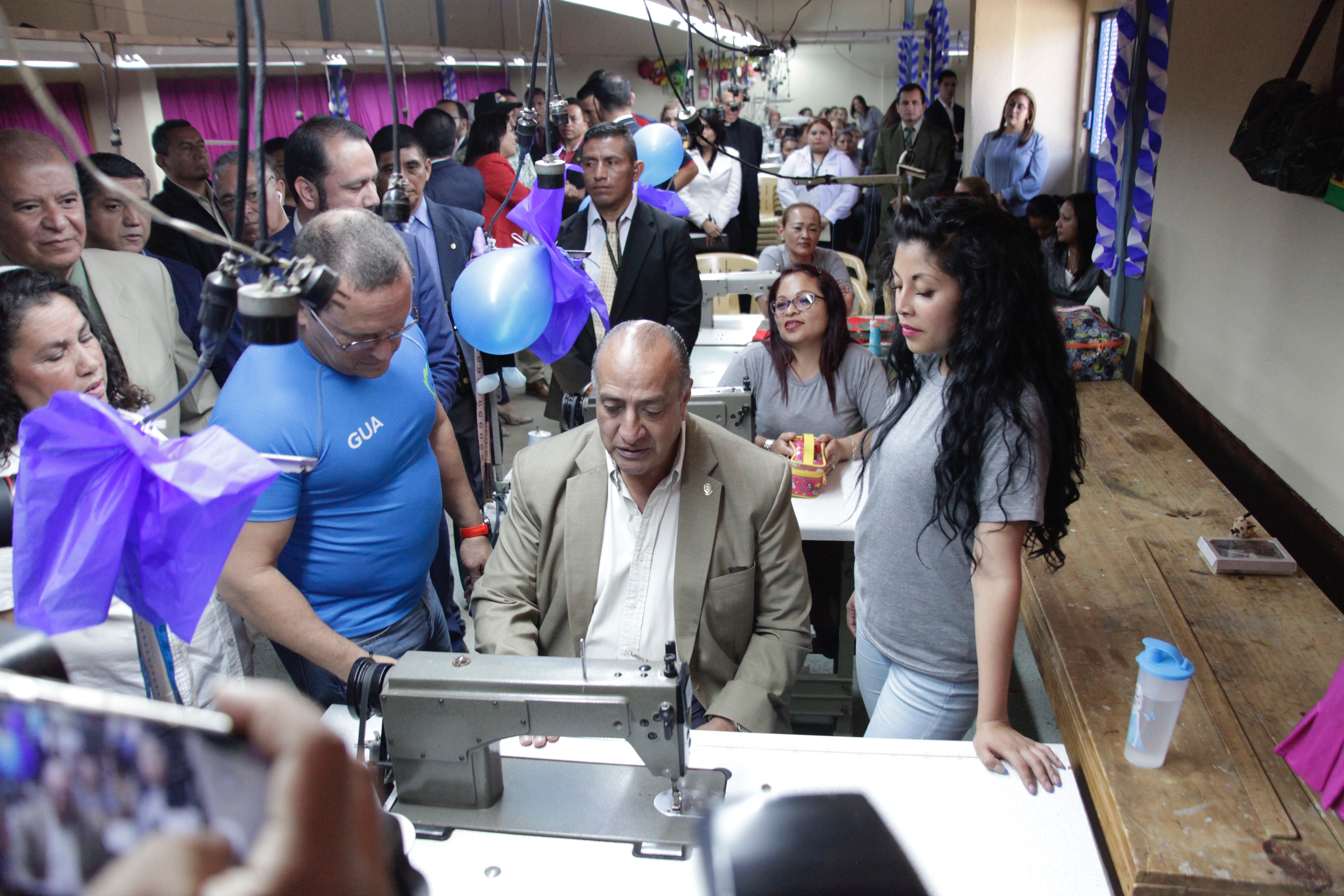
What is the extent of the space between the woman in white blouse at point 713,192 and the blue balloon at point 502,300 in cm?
443

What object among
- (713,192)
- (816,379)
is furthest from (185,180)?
(713,192)

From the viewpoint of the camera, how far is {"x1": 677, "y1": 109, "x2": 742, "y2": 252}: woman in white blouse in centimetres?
683

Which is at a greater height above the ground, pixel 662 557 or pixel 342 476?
pixel 342 476

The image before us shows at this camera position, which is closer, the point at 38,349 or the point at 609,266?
the point at 38,349

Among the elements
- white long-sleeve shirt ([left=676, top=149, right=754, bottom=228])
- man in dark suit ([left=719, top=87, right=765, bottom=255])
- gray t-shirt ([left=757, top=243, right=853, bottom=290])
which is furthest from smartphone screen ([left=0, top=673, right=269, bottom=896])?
man in dark suit ([left=719, top=87, right=765, bottom=255])

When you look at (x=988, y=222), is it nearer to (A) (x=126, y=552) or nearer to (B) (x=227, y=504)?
(B) (x=227, y=504)

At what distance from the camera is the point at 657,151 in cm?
452

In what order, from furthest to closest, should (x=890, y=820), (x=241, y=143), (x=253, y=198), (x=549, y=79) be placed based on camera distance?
1. (x=253, y=198)
2. (x=549, y=79)
3. (x=890, y=820)
4. (x=241, y=143)

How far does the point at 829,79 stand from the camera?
20281 millimetres

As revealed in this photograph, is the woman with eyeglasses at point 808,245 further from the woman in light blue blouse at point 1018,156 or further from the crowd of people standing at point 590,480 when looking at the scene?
the woman in light blue blouse at point 1018,156

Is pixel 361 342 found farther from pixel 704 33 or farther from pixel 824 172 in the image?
pixel 824 172

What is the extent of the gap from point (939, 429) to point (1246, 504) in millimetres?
3046

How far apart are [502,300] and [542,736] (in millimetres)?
1321

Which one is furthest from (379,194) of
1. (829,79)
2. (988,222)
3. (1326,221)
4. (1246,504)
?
(829,79)
